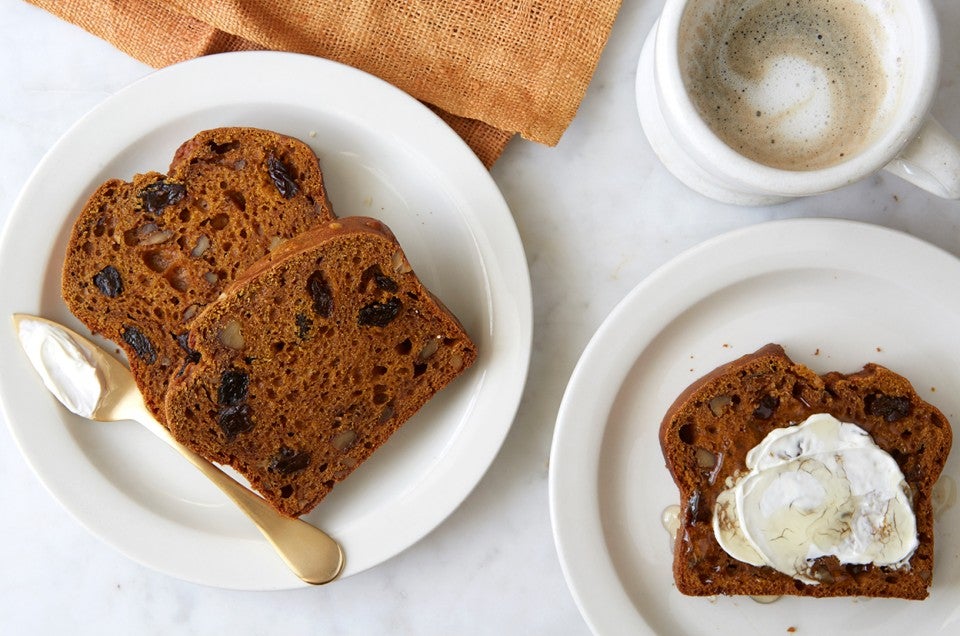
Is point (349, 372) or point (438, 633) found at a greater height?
point (349, 372)

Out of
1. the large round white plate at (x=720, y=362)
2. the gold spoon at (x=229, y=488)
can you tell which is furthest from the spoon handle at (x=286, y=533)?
the large round white plate at (x=720, y=362)

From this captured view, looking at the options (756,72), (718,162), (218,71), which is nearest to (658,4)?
(756,72)

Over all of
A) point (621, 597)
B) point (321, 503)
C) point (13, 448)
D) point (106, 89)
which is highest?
point (106, 89)

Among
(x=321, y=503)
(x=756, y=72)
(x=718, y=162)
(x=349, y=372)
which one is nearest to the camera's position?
(x=718, y=162)

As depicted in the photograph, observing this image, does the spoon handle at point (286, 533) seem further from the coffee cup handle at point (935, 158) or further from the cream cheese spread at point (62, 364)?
the coffee cup handle at point (935, 158)

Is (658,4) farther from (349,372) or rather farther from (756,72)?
(349,372)

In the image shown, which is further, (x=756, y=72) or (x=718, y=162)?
(x=756, y=72)

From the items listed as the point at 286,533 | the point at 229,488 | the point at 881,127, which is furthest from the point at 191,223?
the point at 881,127
